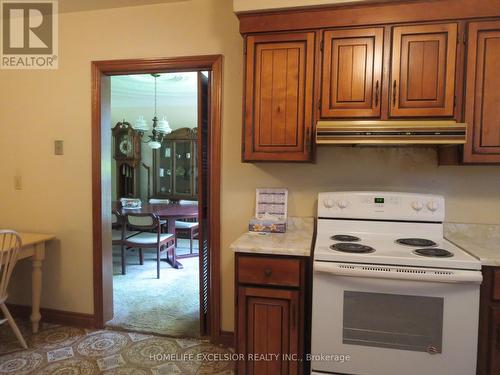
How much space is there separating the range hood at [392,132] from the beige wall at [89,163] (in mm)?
394

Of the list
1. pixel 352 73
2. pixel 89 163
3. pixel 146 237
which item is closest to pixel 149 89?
pixel 146 237

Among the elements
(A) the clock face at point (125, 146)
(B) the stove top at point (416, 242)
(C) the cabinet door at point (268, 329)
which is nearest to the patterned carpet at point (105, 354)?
(C) the cabinet door at point (268, 329)

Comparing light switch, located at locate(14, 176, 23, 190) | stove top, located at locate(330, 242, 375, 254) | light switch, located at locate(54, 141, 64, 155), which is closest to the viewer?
stove top, located at locate(330, 242, 375, 254)

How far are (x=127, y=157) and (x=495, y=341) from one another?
546 centimetres

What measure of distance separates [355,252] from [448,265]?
1.32 feet

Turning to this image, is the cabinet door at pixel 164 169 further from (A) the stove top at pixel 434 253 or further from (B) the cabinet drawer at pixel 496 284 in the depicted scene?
(B) the cabinet drawer at pixel 496 284

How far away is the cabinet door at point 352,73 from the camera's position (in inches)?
70.4

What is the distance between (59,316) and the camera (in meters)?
2.65

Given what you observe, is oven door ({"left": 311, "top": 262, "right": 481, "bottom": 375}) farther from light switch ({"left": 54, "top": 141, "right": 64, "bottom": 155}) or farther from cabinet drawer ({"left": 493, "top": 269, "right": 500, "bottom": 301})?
light switch ({"left": 54, "top": 141, "right": 64, "bottom": 155})

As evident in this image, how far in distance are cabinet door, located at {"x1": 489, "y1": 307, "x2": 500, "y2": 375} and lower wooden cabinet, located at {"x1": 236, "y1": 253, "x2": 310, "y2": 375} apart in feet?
2.86

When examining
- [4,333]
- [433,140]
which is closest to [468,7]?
[433,140]

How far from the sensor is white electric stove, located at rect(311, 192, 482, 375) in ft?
4.99

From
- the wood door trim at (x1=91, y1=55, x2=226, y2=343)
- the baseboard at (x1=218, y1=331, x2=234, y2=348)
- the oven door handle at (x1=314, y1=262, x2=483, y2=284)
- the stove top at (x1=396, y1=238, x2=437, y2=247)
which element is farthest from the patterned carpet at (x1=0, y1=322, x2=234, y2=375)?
the stove top at (x1=396, y1=238, x2=437, y2=247)

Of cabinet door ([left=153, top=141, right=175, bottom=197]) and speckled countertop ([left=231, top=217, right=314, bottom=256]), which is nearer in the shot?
speckled countertop ([left=231, top=217, right=314, bottom=256])
